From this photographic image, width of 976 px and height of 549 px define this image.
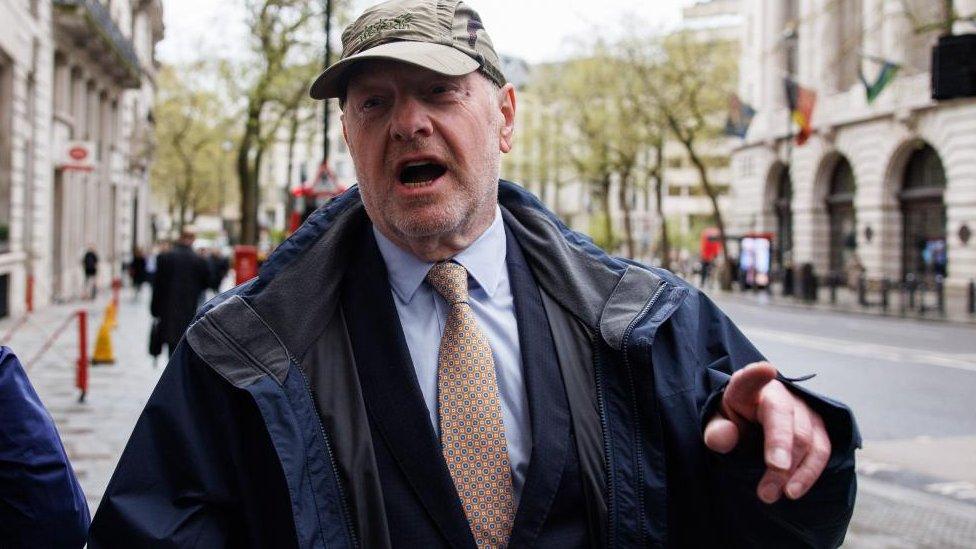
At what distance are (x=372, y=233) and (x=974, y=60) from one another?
6847 millimetres

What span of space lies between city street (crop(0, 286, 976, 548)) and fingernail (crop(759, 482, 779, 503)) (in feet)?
14.7

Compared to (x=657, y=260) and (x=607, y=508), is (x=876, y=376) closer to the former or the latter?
(x=607, y=508)

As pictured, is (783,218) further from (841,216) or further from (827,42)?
(827,42)

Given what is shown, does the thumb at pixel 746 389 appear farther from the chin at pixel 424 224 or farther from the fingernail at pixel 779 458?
the chin at pixel 424 224

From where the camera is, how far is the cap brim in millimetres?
2074

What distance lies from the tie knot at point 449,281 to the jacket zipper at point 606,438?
0.30m

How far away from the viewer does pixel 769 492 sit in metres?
1.82

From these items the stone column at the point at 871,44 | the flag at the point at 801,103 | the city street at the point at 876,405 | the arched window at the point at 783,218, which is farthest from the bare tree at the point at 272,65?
the arched window at the point at 783,218

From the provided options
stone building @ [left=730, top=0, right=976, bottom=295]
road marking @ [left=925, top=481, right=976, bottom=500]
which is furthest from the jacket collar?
stone building @ [left=730, top=0, right=976, bottom=295]

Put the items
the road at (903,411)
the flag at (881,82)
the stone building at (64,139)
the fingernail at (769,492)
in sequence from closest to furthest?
the fingernail at (769,492)
the road at (903,411)
the stone building at (64,139)
the flag at (881,82)

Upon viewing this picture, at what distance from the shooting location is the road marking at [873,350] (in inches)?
628

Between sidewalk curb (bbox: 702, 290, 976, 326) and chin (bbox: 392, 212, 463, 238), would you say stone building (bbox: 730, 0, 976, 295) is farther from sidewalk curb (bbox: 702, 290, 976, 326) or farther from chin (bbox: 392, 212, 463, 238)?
chin (bbox: 392, 212, 463, 238)

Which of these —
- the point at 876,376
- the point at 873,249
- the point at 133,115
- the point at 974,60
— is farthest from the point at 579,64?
the point at 974,60

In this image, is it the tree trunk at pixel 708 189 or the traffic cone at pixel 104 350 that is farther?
the tree trunk at pixel 708 189
